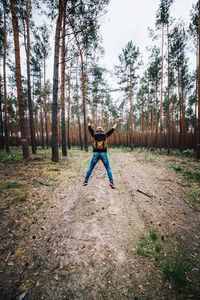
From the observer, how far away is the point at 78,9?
10.4 m

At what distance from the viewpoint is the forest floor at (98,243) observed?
2.54m

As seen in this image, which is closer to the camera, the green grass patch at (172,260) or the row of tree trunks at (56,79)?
the green grass patch at (172,260)

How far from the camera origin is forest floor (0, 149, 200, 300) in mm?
2545

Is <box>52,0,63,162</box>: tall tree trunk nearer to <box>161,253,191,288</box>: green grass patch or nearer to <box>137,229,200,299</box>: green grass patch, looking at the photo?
<box>137,229,200,299</box>: green grass patch

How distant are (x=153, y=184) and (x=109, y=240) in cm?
422

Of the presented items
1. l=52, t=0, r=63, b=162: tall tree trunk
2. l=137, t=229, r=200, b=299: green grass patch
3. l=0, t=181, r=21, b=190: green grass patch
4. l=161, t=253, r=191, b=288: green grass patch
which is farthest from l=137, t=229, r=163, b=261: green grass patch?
l=52, t=0, r=63, b=162: tall tree trunk

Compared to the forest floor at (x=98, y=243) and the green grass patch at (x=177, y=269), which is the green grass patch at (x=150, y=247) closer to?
the forest floor at (x=98, y=243)

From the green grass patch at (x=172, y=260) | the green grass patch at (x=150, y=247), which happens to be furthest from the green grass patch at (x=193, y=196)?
the green grass patch at (x=150, y=247)

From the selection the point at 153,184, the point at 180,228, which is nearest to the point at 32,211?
the point at 180,228

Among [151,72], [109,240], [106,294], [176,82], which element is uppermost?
[151,72]

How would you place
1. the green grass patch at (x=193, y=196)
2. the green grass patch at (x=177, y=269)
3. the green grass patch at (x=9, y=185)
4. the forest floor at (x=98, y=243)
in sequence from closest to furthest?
the forest floor at (x=98, y=243) → the green grass patch at (x=177, y=269) → the green grass patch at (x=193, y=196) → the green grass patch at (x=9, y=185)

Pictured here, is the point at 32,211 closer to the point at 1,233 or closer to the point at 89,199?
the point at 1,233

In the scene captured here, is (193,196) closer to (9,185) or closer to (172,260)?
(172,260)

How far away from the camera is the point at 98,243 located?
3344 mm
